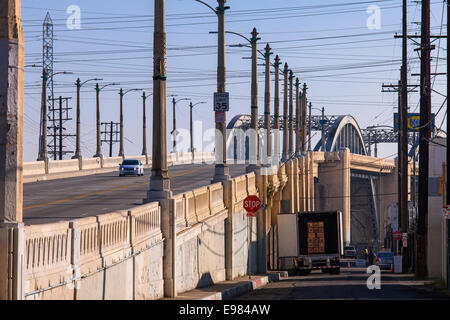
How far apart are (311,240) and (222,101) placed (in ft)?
62.3

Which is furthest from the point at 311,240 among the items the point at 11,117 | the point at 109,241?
the point at 11,117

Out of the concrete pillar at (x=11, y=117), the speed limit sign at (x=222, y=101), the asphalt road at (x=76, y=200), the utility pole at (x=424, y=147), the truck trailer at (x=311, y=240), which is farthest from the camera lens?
the truck trailer at (x=311, y=240)

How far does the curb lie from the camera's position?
2808 centimetres

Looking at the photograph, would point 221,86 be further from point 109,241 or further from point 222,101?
point 109,241

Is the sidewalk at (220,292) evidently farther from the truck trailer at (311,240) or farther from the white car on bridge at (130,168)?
the white car on bridge at (130,168)

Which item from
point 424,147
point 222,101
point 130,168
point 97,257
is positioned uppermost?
point 222,101

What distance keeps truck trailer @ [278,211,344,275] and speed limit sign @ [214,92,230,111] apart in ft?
56.2

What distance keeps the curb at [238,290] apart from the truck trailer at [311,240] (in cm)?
A: 1120

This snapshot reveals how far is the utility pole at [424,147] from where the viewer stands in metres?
41.8

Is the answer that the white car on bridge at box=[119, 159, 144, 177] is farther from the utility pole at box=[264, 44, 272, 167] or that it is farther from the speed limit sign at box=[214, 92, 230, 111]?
the speed limit sign at box=[214, 92, 230, 111]

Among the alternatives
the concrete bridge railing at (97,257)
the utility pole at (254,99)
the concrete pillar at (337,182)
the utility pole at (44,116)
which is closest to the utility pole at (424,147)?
the utility pole at (254,99)

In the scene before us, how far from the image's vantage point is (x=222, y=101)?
38.0 meters

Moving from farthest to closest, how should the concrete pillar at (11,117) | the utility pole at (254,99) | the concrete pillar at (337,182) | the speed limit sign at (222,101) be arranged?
the concrete pillar at (337,182) → the utility pole at (254,99) → the speed limit sign at (222,101) → the concrete pillar at (11,117)
